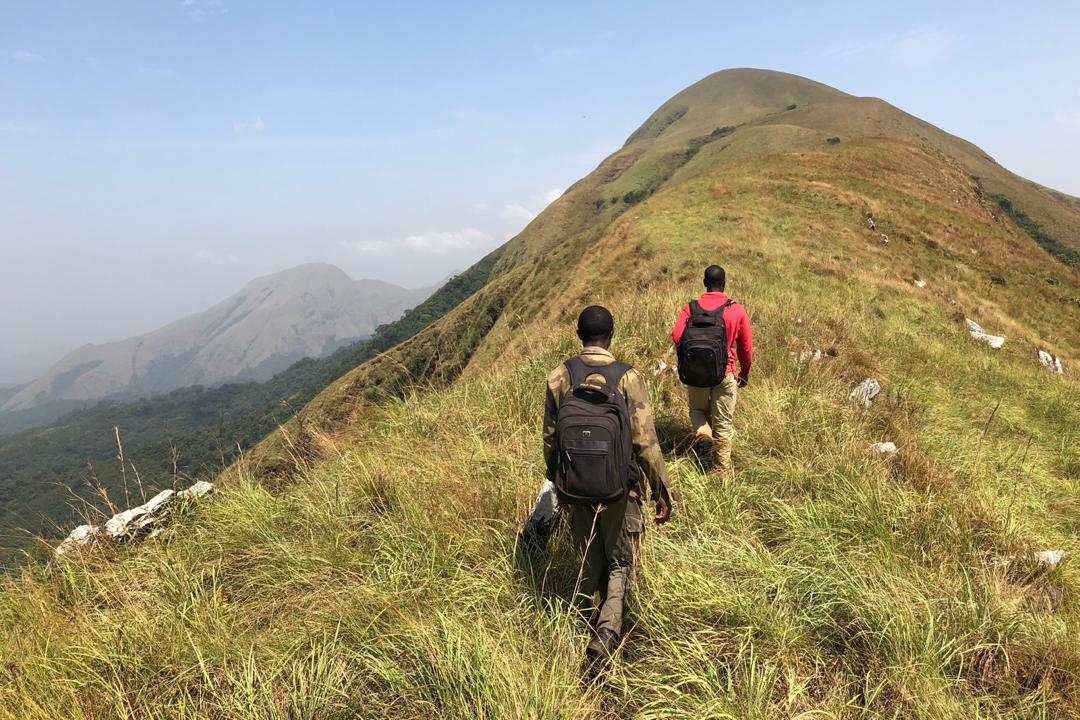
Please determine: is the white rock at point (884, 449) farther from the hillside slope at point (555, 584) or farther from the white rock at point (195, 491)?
the white rock at point (195, 491)

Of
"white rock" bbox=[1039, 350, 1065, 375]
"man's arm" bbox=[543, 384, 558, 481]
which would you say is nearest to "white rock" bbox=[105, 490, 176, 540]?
"man's arm" bbox=[543, 384, 558, 481]

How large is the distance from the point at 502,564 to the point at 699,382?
2.78m

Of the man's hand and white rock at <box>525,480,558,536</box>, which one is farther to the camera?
white rock at <box>525,480,558,536</box>

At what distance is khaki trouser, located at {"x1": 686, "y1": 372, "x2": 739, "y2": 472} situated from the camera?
202 inches

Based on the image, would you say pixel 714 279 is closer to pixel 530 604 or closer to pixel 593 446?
pixel 593 446

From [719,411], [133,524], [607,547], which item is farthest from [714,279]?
[133,524]

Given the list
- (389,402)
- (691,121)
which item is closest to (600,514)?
(389,402)

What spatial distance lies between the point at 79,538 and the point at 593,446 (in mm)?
4441

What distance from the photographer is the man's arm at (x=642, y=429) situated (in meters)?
3.16

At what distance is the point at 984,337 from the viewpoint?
498 inches

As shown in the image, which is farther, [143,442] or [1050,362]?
[143,442]

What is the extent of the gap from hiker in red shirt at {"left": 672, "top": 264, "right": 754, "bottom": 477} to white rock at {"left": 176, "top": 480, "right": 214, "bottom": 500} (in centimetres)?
486

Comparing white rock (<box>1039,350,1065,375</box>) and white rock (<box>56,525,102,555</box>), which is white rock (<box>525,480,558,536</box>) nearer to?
white rock (<box>56,525,102,555</box>)

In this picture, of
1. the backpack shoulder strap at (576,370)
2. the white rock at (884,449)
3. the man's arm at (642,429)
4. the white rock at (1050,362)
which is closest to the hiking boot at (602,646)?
the man's arm at (642,429)
